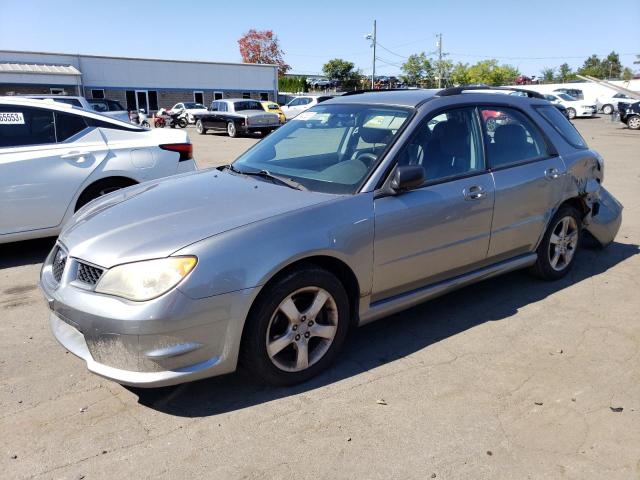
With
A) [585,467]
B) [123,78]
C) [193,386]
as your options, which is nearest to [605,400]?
[585,467]

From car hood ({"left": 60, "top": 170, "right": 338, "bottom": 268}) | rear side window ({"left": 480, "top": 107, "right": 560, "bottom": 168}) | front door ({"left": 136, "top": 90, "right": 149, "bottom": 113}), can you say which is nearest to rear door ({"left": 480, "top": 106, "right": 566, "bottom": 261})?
rear side window ({"left": 480, "top": 107, "right": 560, "bottom": 168})

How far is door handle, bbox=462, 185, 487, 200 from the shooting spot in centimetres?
391

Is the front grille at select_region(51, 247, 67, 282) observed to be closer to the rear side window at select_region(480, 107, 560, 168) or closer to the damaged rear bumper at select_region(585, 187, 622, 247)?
the rear side window at select_region(480, 107, 560, 168)

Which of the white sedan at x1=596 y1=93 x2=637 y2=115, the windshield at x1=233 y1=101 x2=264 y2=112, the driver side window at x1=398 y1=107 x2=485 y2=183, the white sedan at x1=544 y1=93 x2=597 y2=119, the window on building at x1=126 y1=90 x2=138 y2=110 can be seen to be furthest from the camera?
the window on building at x1=126 y1=90 x2=138 y2=110

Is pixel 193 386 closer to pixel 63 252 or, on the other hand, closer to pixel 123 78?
pixel 63 252

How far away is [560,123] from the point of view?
16.4 feet

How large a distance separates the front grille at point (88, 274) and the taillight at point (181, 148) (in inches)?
136

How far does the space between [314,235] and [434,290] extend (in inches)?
47.0

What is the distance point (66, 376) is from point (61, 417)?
1.52 ft

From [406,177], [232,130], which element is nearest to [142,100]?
[232,130]

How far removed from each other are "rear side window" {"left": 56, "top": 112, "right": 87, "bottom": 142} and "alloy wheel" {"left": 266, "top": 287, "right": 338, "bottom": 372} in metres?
3.87

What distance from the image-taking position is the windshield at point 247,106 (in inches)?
970

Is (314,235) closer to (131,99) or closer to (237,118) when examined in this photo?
(237,118)

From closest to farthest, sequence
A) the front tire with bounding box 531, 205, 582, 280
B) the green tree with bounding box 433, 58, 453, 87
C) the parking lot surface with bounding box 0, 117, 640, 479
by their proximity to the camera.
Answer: the parking lot surface with bounding box 0, 117, 640, 479, the front tire with bounding box 531, 205, 582, 280, the green tree with bounding box 433, 58, 453, 87
